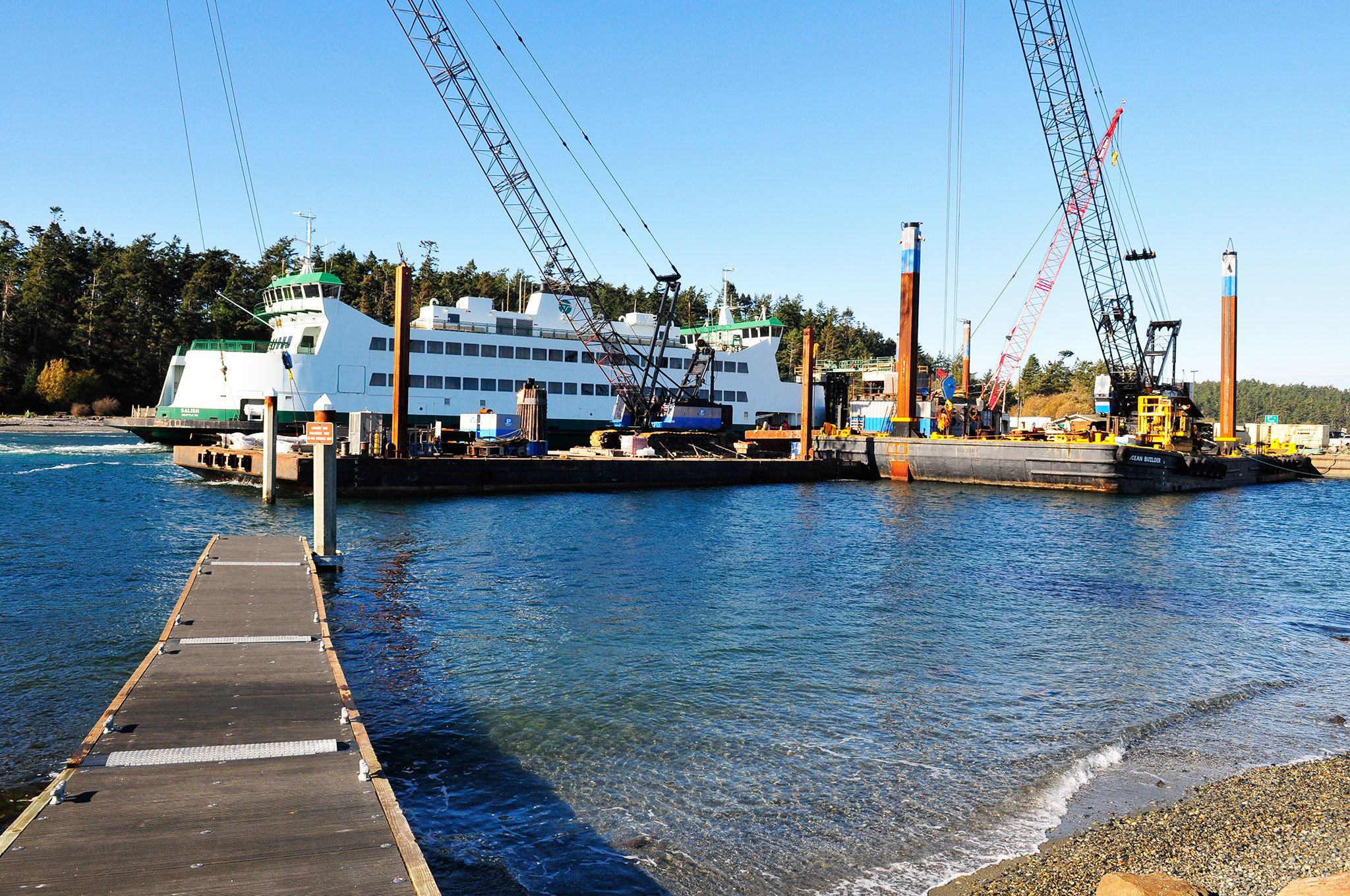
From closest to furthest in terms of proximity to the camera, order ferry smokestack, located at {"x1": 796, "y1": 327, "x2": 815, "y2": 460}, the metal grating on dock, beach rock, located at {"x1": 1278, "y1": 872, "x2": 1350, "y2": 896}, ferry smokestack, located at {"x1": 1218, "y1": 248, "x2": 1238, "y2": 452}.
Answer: beach rock, located at {"x1": 1278, "y1": 872, "x2": 1350, "y2": 896} < the metal grating on dock < ferry smokestack, located at {"x1": 796, "y1": 327, "x2": 815, "y2": 460} < ferry smokestack, located at {"x1": 1218, "y1": 248, "x2": 1238, "y2": 452}

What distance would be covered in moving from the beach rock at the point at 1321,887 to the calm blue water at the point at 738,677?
229cm

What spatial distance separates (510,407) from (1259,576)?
53.1 metres

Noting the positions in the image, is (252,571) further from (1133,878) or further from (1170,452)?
(1170,452)

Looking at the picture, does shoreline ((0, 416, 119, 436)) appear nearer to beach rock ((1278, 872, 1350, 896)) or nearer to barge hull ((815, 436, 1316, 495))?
barge hull ((815, 436, 1316, 495))

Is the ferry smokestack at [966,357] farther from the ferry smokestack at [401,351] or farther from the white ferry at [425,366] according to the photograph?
the ferry smokestack at [401,351]

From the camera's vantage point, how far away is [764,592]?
18.9 meters

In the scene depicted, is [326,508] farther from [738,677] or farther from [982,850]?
[982,850]

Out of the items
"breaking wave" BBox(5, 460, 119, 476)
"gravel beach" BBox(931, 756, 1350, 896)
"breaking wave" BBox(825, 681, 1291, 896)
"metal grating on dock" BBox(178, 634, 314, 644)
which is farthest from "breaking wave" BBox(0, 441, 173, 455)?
"gravel beach" BBox(931, 756, 1350, 896)

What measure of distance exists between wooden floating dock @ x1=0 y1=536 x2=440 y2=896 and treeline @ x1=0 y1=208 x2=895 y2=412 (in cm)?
7681

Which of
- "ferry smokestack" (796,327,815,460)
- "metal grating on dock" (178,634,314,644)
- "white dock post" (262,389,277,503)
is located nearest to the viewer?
"metal grating on dock" (178,634,314,644)

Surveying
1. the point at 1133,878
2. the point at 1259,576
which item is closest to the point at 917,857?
the point at 1133,878

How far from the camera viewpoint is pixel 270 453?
33.5 m

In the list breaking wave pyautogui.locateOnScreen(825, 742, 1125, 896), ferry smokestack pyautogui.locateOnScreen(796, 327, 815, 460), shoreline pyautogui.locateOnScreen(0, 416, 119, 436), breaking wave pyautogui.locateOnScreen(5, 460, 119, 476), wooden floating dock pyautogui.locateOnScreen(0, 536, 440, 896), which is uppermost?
ferry smokestack pyautogui.locateOnScreen(796, 327, 815, 460)

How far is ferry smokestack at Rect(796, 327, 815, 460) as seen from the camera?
5253 cm
